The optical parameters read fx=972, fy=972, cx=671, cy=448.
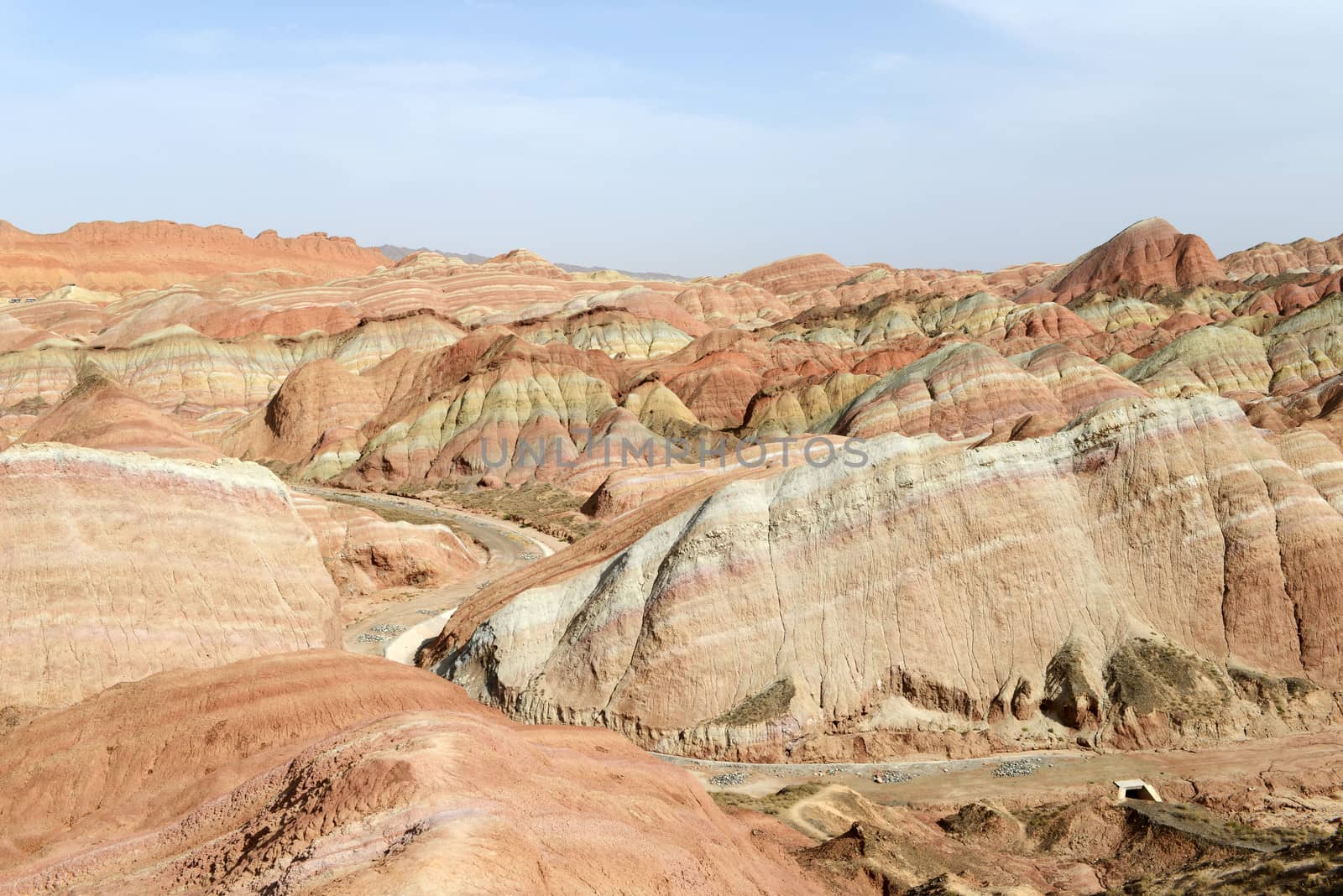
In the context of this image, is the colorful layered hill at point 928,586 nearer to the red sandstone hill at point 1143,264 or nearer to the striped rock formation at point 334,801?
the striped rock formation at point 334,801

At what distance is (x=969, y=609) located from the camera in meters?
29.4

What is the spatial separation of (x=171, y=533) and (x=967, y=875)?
25.3 m

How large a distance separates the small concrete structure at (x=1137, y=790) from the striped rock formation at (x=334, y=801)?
9704 mm

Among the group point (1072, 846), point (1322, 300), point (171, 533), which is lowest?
point (1072, 846)

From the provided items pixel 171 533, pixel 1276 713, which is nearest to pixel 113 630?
pixel 171 533

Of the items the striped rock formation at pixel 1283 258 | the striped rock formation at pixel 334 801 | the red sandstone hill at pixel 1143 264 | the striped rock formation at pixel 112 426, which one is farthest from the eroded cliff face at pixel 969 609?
the striped rock formation at pixel 1283 258

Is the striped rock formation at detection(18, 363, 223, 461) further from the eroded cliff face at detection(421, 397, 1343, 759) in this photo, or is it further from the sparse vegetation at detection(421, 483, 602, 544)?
the eroded cliff face at detection(421, 397, 1343, 759)

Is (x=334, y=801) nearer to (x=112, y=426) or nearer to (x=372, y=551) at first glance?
(x=372, y=551)

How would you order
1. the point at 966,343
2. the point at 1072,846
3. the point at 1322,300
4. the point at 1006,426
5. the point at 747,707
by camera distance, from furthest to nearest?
the point at 1322,300 → the point at 966,343 → the point at 1006,426 → the point at 747,707 → the point at 1072,846

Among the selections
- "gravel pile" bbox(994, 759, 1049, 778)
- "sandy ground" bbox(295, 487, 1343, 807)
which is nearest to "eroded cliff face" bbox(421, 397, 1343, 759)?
"sandy ground" bbox(295, 487, 1343, 807)

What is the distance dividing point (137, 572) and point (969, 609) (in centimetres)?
2508

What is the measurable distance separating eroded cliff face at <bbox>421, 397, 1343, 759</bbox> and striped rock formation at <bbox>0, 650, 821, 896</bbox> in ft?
21.6

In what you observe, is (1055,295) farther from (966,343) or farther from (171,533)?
(171,533)

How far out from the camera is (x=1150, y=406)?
32.4 meters
